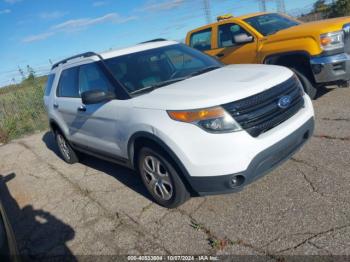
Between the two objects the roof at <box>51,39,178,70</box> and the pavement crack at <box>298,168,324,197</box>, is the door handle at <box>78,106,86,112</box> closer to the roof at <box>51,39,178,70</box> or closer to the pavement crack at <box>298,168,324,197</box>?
the roof at <box>51,39,178,70</box>

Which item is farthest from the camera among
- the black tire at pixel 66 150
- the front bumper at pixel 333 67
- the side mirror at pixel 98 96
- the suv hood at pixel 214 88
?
the black tire at pixel 66 150

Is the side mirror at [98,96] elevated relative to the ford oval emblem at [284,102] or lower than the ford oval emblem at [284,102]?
elevated

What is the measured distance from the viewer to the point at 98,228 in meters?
3.80

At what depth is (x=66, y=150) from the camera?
6152mm

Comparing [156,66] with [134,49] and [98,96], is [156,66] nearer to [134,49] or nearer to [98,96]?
[134,49]

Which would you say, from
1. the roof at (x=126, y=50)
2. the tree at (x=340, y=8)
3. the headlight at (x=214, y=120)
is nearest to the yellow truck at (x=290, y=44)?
the roof at (x=126, y=50)

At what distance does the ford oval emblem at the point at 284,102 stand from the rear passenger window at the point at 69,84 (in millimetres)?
3038

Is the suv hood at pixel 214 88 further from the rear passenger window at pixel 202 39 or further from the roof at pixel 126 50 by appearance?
the rear passenger window at pixel 202 39

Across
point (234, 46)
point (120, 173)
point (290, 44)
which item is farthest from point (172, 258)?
point (234, 46)

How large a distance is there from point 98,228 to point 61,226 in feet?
1.94

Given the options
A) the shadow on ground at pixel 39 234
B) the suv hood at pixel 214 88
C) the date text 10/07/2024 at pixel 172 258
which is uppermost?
the suv hood at pixel 214 88

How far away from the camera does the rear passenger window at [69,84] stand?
16.9 ft

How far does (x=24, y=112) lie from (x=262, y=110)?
38.0 ft

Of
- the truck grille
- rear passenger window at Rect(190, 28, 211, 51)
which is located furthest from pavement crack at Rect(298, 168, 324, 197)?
rear passenger window at Rect(190, 28, 211, 51)
